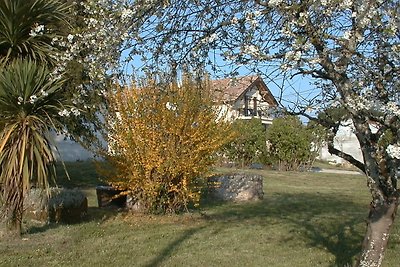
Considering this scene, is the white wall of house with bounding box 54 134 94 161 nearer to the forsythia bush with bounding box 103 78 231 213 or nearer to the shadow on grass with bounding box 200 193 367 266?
the shadow on grass with bounding box 200 193 367 266

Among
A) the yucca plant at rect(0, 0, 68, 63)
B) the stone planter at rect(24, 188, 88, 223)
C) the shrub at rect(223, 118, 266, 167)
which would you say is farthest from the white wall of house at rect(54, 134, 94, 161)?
the yucca plant at rect(0, 0, 68, 63)

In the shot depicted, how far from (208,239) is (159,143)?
2.34 metres

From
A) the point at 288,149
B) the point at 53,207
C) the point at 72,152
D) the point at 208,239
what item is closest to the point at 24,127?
the point at 53,207

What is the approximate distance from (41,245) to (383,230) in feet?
17.1

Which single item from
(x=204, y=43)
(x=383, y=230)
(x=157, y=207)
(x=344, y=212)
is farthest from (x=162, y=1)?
(x=344, y=212)

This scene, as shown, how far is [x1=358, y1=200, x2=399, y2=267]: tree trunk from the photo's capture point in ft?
16.5

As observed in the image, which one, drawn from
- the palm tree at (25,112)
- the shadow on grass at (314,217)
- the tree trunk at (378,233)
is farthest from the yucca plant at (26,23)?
the tree trunk at (378,233)

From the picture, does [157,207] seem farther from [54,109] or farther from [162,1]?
[162,1]

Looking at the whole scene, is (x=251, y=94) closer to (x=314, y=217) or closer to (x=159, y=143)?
(x=159, y=143)

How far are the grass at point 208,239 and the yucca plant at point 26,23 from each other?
112 inches

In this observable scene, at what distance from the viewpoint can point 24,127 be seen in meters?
8.22

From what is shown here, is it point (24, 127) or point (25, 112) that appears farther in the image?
point (25, 112)

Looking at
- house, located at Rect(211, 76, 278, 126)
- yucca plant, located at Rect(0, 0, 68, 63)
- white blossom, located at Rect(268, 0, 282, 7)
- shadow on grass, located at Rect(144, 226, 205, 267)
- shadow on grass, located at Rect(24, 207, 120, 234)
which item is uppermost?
yucca plant, located at Rect(0, 0, 68, 63)

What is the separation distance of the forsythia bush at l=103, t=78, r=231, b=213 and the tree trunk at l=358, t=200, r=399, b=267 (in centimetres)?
527
